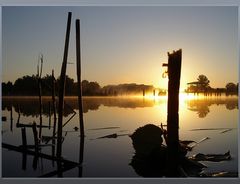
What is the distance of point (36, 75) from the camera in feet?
16.0

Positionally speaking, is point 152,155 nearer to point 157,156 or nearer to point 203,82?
point 157,156

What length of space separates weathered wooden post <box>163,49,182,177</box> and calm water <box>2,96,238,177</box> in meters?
0.34

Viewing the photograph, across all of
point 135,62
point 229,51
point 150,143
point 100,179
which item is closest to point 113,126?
point 150,143

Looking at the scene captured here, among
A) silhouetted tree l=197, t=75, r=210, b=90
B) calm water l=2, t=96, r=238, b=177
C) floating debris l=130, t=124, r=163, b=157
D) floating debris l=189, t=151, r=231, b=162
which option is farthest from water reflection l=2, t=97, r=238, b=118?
floating debris l=189, t=151, r=231, b=162

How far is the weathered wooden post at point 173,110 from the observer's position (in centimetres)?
429

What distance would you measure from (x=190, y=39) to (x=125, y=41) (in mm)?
685

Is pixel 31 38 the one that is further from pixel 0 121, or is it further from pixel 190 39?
pixel 190 39

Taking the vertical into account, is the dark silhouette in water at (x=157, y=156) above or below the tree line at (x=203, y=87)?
below

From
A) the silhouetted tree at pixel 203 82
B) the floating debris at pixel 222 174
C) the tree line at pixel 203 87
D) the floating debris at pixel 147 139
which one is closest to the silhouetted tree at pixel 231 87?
the tree line at pixel 203 87

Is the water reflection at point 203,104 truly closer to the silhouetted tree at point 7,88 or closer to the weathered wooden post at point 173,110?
the weathered wooden post at point 173,110

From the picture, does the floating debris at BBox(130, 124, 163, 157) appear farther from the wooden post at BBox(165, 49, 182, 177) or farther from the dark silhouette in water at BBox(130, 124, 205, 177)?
the wooden post at BBox(165, 49, 182, 177)

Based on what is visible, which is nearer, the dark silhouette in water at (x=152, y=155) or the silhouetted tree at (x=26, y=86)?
the silhouetted tree at (x=26, y=86)

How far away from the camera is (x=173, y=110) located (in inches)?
173

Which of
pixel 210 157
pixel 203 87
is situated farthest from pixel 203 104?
pixel 210 157
